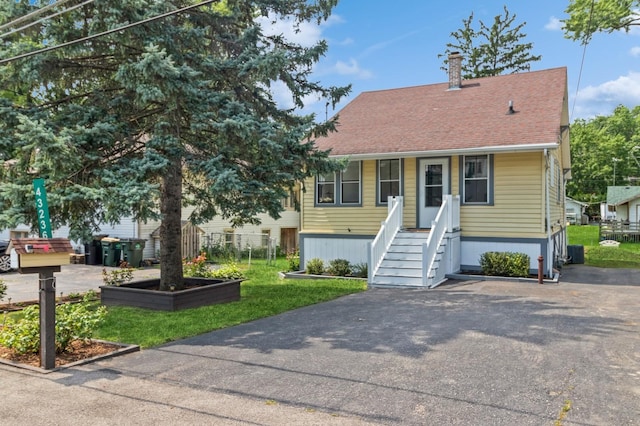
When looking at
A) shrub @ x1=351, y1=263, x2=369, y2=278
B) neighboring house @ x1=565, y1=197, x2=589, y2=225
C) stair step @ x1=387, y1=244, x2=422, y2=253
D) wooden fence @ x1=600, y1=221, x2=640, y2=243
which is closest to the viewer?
stair step @ x1=387, y1=244, x2=422, y2=253

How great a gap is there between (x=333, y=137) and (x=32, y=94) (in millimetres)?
9013

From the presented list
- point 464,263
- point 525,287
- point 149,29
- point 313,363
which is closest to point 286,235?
point 464,263

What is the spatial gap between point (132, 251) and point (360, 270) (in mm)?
8999


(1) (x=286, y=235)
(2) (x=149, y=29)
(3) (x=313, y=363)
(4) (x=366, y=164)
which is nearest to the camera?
(3) (x=313, y=363)

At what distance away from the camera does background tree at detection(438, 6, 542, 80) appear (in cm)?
3828

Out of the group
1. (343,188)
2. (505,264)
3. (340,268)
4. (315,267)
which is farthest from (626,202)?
(315,267)

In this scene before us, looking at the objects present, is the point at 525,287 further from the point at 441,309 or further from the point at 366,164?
the point at 366,164

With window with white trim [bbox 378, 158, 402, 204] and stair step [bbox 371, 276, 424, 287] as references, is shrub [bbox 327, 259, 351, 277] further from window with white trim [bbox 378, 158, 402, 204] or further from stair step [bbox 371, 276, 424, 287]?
stair step [bbox 371, 276, 424, 287]

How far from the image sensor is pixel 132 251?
721 inches

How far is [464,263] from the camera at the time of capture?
14305 mm

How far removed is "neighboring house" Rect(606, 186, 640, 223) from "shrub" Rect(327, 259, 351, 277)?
33974 mm

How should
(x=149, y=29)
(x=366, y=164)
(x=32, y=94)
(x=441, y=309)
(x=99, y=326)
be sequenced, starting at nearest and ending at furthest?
(x=99, y=326) → (x=149, y=29) → (x=441, y=309) → (x=32, y=94) → (x=366, y=164)

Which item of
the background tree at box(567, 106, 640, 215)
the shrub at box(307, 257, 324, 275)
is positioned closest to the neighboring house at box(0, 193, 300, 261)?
the shrub at box(307, 257, 324, 275)

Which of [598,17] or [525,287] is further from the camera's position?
[598,17]
